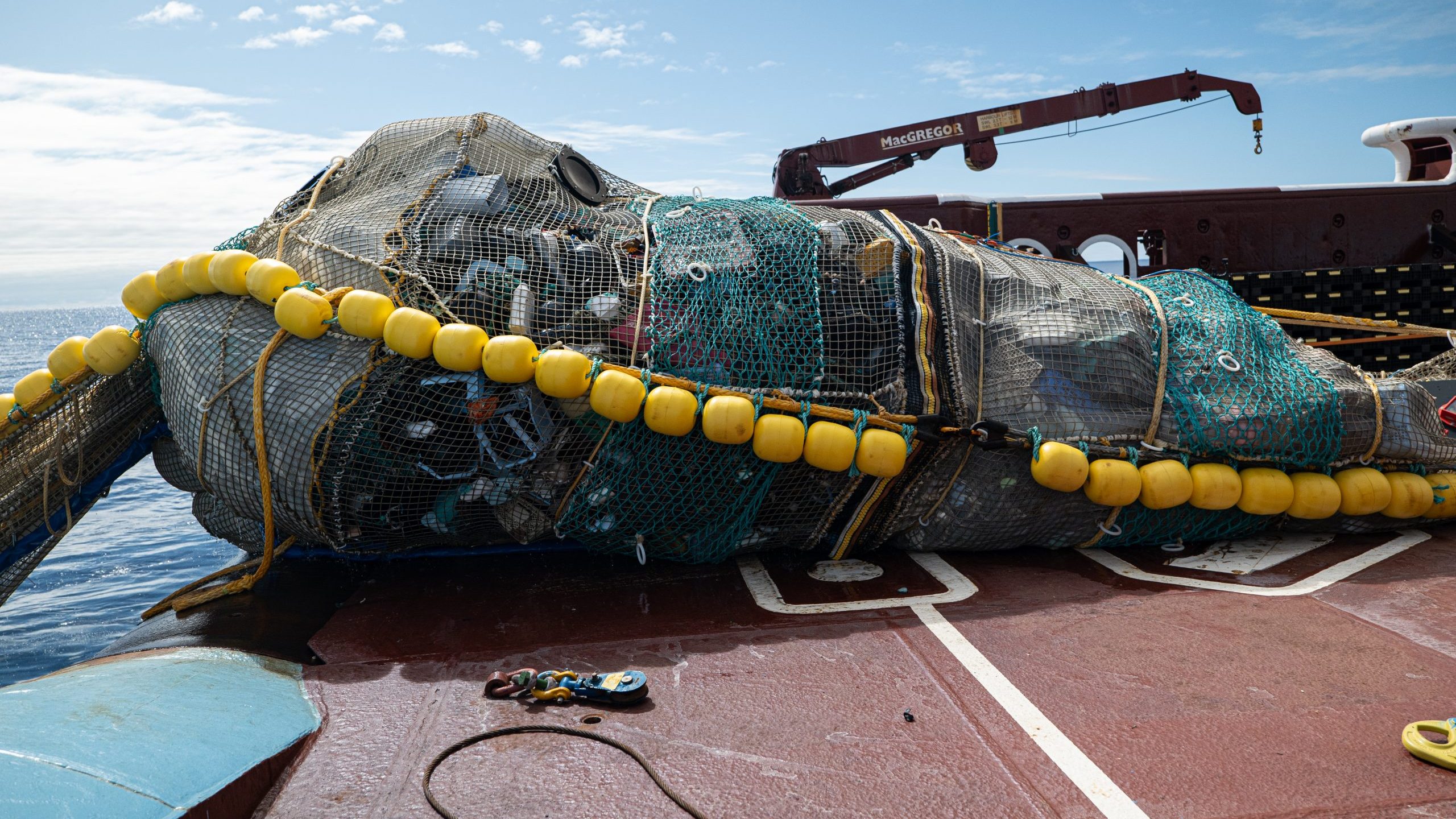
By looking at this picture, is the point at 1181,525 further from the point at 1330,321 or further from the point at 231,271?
the point at 231,271

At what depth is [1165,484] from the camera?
12.5 ft

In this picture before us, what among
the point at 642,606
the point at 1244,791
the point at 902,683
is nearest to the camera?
the point at 1244,791

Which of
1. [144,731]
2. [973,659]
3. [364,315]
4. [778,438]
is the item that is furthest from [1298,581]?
Answer: [144,731]

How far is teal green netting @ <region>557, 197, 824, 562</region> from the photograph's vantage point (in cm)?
372

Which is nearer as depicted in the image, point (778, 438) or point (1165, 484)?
point (778, 438)

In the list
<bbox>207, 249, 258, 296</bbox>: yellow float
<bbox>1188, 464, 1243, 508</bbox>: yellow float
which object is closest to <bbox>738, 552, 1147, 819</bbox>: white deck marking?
<bbox>1188, 464, 1243, 508</bbox>: yellow float

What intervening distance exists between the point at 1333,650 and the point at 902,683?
1465mm

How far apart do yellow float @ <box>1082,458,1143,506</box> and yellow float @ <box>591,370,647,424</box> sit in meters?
1.92

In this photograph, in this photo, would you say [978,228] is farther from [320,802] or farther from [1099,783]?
[320,802]

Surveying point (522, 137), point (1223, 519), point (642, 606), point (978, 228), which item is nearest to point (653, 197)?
point (522, 137)

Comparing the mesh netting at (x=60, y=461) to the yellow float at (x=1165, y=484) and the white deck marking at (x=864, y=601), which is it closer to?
the white deck marking at (x=864, y=601)

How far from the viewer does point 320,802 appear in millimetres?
2318

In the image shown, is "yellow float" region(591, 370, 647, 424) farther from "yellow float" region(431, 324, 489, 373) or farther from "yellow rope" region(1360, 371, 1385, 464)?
"yellow rope" region(1360, 371, 1385, 464)

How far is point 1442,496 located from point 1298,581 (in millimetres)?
1086
